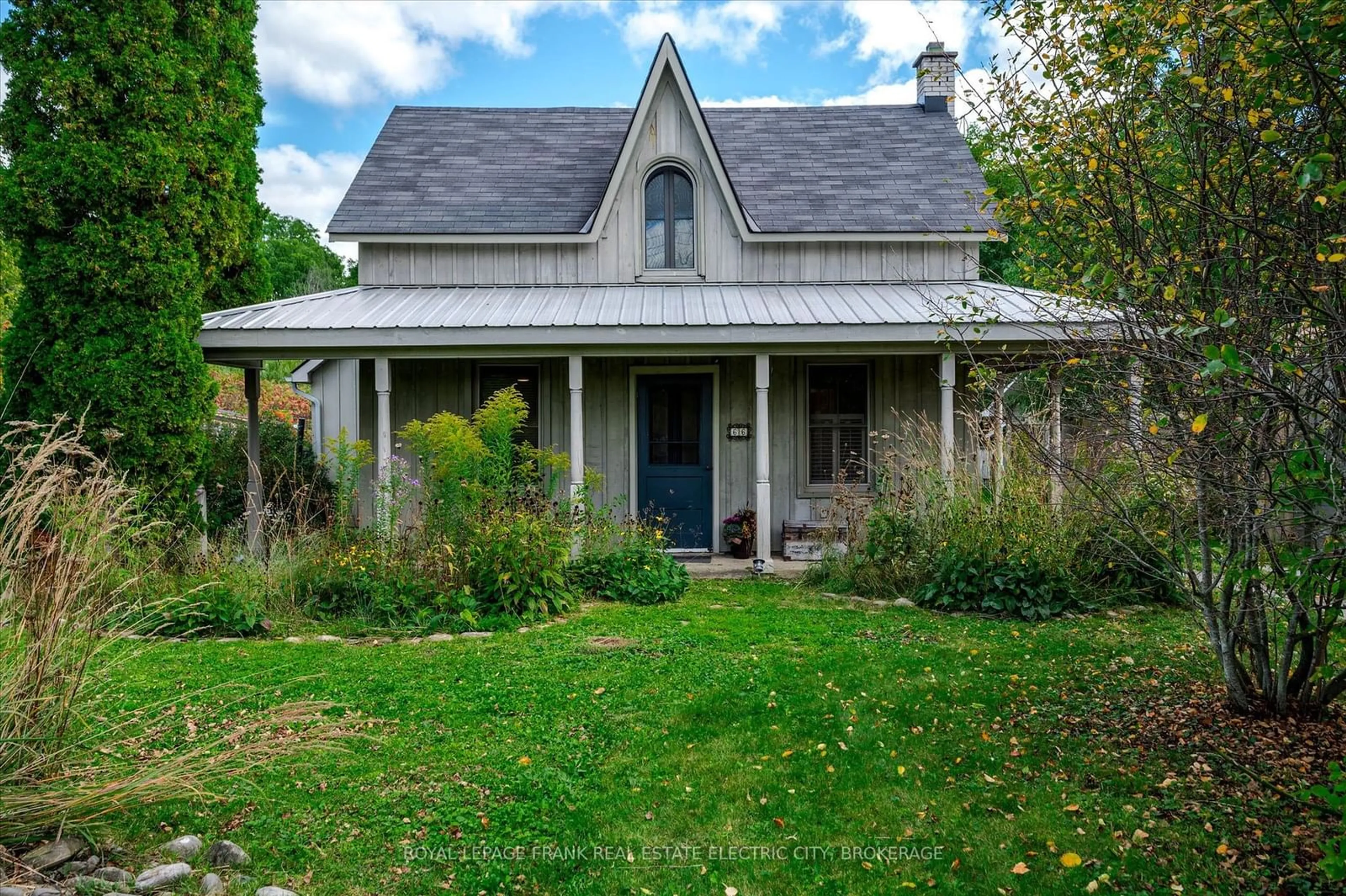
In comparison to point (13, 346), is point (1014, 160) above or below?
above

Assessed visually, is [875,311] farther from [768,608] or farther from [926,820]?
[926,820]

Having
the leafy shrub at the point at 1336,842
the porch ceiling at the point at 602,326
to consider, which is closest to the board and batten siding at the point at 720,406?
the porch ceiling at the point at 602,326

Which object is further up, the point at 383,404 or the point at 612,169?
the point at 612,169

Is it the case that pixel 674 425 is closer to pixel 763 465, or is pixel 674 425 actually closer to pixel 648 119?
pixel 763 465

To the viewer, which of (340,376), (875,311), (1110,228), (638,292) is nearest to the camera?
(1110,228)

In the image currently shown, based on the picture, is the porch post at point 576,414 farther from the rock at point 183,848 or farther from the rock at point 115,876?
the rock at point 115,876

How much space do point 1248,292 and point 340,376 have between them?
13.5m

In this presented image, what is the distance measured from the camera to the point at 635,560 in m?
8.30

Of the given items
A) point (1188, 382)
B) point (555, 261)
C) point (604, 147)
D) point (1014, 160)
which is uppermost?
point (604, 147)

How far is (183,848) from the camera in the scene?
3.16m

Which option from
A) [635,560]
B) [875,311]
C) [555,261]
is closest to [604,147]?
[555,261]

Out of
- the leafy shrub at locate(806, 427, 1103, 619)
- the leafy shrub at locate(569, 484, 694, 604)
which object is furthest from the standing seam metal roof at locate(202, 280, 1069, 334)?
the leafy shrub at locate(569, 484, 694, 604)

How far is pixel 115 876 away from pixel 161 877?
164 mm

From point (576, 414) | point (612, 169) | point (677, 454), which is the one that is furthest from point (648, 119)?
point (677, 454)
